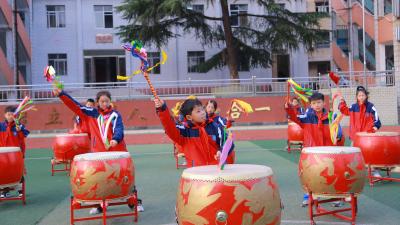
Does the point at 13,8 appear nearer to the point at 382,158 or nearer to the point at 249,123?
the point at 249,123

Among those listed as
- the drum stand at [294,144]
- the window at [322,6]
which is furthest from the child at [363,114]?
the window at [322,6]

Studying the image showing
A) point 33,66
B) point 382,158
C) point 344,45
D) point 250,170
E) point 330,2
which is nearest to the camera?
point 250,170

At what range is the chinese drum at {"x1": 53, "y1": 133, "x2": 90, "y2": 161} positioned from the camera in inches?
371

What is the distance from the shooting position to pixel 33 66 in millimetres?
27781

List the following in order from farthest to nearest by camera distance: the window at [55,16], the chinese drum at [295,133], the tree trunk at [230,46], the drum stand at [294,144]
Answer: the window at [55,16] < the tree trunk at [230,46] < the drum stand at [294,144] < the chinese drum at [295,133]

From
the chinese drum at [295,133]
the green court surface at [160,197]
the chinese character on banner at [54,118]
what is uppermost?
the chinese character on banner at [54,118]

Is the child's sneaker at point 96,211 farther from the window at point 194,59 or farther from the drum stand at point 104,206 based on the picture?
the window at point 194,59

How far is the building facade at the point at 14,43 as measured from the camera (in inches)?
982

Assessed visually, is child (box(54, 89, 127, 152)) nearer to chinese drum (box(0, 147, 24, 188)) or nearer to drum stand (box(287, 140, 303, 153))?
chinese drum (box(0, 147, 24, 188))

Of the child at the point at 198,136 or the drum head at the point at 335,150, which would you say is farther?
the drum head at the point at 335,150

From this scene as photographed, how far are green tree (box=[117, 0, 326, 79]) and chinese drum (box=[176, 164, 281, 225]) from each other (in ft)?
57.9

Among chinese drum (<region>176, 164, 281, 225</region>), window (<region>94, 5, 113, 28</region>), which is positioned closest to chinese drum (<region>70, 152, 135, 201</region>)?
chinese drum (<region>176, 164, 281, 225</region>)

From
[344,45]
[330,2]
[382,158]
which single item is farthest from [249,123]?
[344,45]

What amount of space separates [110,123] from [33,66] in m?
23.1
